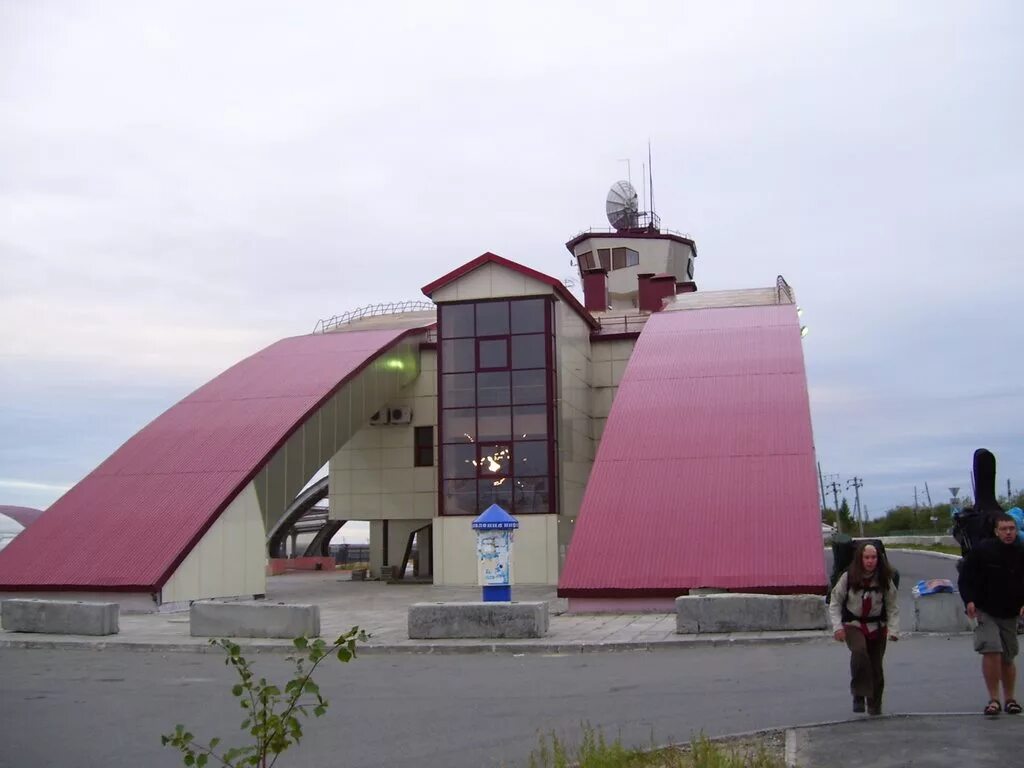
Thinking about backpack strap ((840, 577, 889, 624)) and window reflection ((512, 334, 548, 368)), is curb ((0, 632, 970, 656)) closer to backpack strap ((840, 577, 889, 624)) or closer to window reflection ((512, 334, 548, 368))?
backpack strap ((840, 577, 889, 624))

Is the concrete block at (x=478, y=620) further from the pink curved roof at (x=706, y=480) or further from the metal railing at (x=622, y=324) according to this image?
the metal railing at (x=622, y=324)

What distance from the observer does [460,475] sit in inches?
1161

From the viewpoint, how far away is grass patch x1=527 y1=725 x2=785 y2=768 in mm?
6535

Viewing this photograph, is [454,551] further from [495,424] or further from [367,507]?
[367,507]

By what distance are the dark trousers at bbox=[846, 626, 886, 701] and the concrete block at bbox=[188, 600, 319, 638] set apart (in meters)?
9.83

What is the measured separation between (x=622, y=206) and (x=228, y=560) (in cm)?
3378

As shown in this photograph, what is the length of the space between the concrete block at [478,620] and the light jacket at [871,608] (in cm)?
744

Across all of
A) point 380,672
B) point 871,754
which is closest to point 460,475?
point 380,672

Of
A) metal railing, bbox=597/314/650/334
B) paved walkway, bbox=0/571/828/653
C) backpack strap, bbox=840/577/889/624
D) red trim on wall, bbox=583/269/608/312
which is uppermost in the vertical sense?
red trim on wall, bbox=583/269/608/312

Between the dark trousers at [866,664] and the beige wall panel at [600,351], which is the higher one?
the beige wall panel at [600,351]

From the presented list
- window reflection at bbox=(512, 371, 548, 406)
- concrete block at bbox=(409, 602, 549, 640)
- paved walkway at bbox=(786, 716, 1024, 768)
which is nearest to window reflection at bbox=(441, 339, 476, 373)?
window reflection at bbox=(512, 371, 548, 406)

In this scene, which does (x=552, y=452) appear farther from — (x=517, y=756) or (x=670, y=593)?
(x=517, y=756)

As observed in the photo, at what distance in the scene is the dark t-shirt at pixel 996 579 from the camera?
852 cm

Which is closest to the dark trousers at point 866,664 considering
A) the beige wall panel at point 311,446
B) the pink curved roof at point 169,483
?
the pink curved roof at point 169,483
